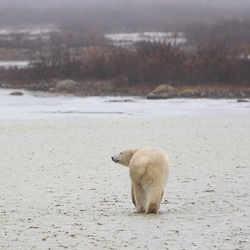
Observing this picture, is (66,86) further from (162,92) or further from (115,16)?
(115,16)

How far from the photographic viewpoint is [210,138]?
17.1 meters

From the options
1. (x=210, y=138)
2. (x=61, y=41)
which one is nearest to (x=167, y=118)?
(x=210, y=138)

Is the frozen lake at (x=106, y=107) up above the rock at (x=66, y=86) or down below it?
above

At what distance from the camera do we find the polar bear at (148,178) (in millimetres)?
9297

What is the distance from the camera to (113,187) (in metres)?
11.6

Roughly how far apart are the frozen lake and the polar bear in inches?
495

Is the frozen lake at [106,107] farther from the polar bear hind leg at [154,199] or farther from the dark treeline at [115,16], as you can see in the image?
the dark treeline at [115,16]

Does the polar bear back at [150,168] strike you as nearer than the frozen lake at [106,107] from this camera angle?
Yes

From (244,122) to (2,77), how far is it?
1745cm

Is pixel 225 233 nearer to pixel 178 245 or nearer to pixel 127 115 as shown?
pixel 178 245

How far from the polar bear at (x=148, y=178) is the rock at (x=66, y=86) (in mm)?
22136

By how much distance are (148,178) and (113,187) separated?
93.7 inches

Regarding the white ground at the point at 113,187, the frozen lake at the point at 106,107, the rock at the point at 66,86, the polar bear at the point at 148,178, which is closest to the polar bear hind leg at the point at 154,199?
the polar bear at the point at 148,178

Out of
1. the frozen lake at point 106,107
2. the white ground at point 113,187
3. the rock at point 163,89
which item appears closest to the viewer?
the white ground at point 113,187
